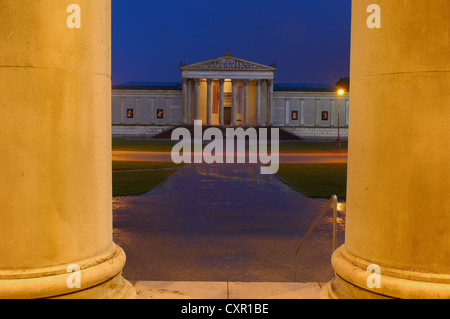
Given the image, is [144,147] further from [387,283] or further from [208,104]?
[208,104]

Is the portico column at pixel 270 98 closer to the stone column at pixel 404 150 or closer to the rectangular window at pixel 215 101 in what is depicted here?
the rectangular window at pixel 215 101

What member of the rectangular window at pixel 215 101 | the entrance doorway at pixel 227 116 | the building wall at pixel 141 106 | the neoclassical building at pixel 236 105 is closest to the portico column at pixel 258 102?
the neoclassical building at pixel 236 105

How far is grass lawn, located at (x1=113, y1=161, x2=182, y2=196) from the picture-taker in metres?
16.4

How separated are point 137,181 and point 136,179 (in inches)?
29.3

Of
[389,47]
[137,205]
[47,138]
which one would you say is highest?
[389,47]

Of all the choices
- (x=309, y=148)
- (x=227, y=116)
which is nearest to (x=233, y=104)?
(x=227, y=116)

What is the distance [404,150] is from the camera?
4020 mm

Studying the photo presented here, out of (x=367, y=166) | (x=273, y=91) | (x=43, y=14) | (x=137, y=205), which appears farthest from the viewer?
(x=273, y=91)

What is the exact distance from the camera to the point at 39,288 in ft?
13.0

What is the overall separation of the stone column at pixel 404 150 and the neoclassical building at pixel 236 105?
95607mm

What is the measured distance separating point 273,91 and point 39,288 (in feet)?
328
